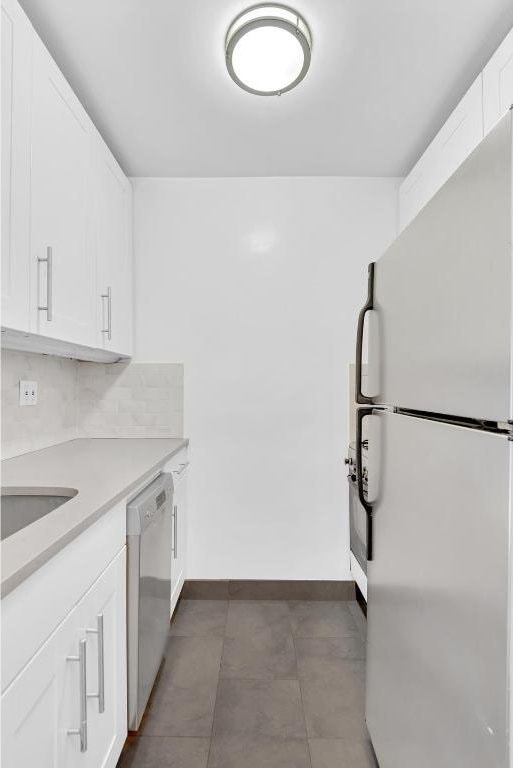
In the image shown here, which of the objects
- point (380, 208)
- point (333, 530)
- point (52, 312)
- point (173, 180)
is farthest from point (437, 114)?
point (333, 530)

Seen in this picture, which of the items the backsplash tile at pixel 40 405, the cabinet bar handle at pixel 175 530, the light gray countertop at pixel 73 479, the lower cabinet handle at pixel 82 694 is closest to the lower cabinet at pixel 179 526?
the cabinet bar handle at pixel 175 530

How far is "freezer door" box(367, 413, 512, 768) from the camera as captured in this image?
74 centimetres

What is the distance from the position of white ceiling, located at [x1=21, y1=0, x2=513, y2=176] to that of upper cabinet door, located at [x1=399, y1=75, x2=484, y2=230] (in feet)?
0.41

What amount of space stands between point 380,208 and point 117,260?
1523 millimetres

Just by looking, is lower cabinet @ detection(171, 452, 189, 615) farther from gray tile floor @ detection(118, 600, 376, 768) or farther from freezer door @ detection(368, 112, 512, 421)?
freezer door @ detection(368, 112, 512, 421)

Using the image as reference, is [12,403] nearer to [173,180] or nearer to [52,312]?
[52,312]

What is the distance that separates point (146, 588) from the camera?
1.62 m

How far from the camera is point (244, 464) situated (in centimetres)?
274

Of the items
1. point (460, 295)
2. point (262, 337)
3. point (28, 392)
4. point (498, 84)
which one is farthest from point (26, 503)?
point (498, 84)

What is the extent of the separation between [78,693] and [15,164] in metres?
1.37

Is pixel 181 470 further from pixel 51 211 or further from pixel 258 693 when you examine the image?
pixel 51 211

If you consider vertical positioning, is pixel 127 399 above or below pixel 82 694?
above

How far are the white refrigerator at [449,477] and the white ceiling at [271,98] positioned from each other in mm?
900

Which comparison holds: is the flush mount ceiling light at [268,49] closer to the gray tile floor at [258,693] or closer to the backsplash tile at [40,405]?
the backsplash tile at [40,405]
